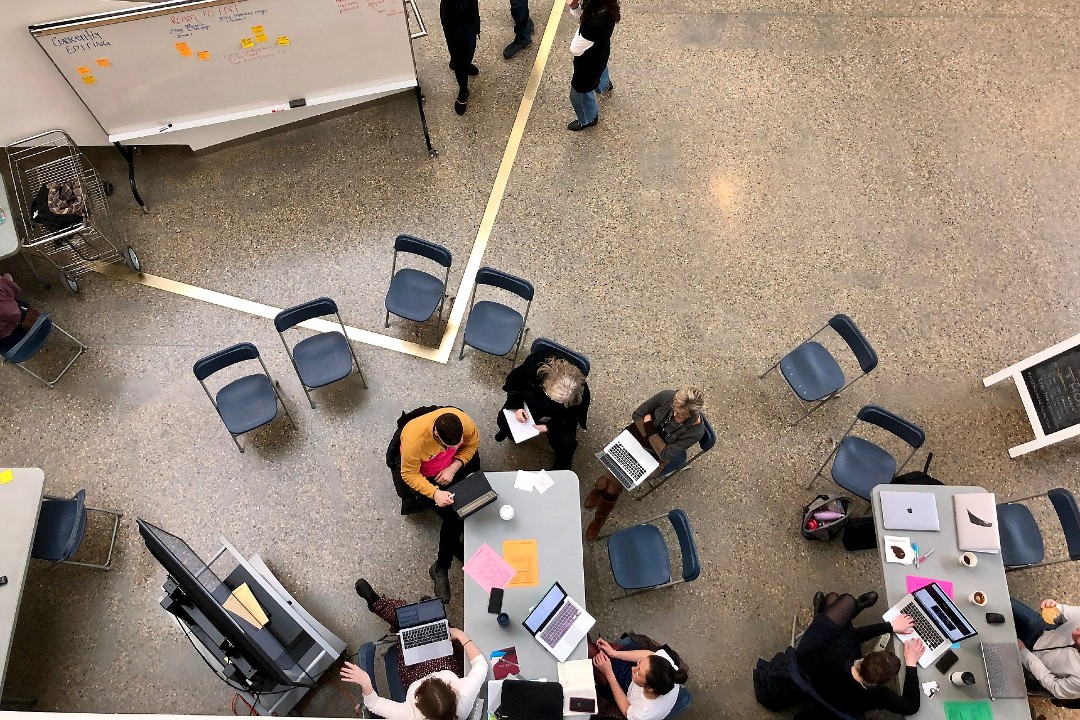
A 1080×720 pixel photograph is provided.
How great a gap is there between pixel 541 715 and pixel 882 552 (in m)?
2.35

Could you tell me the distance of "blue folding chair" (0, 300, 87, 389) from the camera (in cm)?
499

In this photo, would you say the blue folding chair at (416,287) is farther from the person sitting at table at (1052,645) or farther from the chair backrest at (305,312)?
the person sitting at table at (1052,645)

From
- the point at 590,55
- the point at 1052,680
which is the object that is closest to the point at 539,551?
the point at 1052,680

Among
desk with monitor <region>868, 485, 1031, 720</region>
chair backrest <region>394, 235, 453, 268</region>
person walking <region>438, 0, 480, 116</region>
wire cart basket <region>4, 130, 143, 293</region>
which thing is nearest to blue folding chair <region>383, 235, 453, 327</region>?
chair backrest <region>394, 235, 453, 268</region>

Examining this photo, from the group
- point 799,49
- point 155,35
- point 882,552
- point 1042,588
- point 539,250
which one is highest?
point 155,35

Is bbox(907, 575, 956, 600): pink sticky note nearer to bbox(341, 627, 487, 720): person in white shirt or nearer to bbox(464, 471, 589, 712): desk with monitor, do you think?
bbox(464, 471, 589, 712): desk with monitor

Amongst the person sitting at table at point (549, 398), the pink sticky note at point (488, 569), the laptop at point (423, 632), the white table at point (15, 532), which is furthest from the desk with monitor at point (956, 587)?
the white table at point (15, 532)

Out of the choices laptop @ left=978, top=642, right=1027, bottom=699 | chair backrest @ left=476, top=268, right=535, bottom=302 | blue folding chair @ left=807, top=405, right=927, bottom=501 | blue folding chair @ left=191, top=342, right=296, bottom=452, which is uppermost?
chair backrest @ left=476, top=268, right=535, bottom=302

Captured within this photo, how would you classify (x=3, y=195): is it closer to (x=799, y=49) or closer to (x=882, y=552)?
(x=882, y=552)

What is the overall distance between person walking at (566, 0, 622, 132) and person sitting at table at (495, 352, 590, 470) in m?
2.78

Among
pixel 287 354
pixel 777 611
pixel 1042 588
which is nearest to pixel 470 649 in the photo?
pixel 777 611

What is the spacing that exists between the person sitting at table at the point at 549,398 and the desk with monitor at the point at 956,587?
202 cm

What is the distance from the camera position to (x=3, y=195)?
531 centimetres

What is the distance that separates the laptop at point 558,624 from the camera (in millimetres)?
3957
